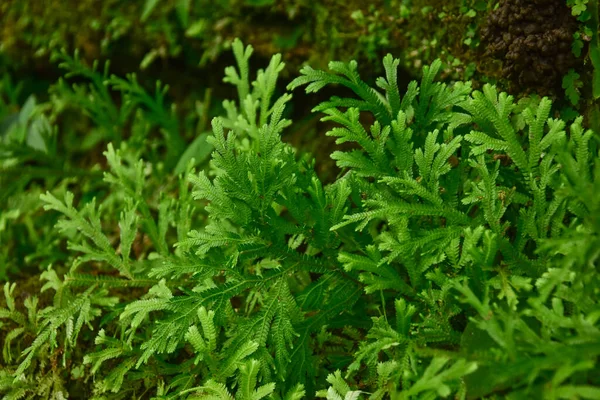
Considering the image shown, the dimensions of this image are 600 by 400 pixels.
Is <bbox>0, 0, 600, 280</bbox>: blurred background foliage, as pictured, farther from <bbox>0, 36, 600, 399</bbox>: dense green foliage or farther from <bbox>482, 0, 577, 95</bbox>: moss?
<bbox>0, 36, 600, 399</bbox>: dense green foliage

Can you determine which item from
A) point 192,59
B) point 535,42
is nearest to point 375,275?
point 535,42

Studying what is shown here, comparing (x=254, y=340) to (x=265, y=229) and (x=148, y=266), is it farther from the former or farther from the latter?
(x=148, y=266)

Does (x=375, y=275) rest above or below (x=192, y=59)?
below

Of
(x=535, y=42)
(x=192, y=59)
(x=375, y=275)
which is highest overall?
(x=535, y=42)

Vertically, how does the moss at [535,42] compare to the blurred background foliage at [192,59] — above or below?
above

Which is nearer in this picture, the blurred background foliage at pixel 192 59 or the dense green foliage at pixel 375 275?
the dense green foliage at pixel 375 275

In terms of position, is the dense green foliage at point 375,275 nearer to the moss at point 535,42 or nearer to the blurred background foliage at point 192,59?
the moss at point 535,42

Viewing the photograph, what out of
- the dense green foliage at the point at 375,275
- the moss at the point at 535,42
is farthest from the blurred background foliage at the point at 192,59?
the dense green foliage at the point at 375,275

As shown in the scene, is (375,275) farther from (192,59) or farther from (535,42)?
(192,59)

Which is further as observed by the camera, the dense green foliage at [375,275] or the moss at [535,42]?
the moss at [535,42]
